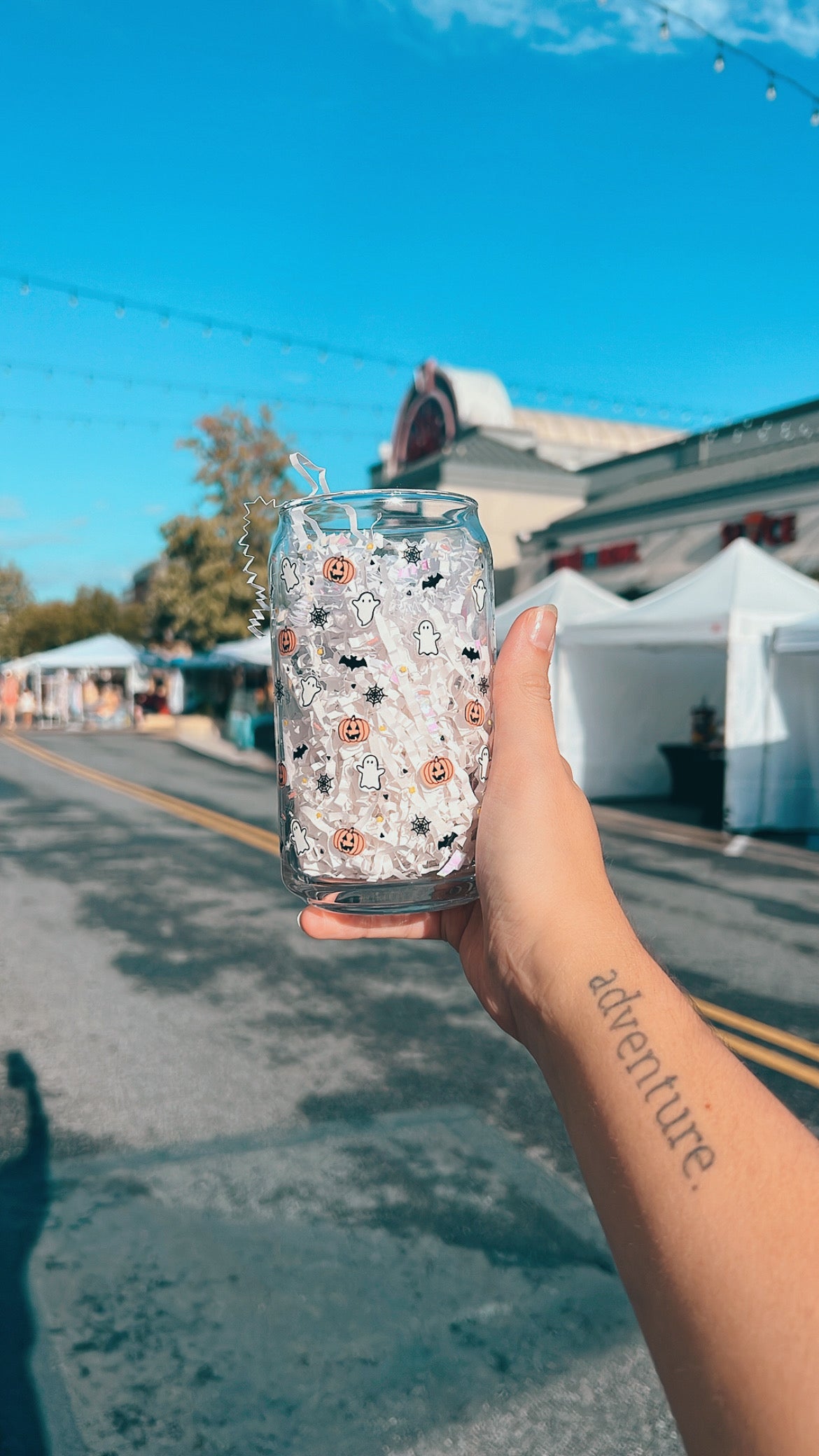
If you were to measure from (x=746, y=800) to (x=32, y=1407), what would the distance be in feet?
34.8

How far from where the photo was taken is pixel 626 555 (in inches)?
777

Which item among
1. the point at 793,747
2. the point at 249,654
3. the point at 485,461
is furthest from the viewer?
the point at 485,461

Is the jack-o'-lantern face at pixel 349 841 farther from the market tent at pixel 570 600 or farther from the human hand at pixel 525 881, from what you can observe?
the market tent at pixel 570 600

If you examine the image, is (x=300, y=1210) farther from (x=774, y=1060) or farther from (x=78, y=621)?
(x=78, y=621)

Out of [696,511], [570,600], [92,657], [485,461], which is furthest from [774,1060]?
[92,657]

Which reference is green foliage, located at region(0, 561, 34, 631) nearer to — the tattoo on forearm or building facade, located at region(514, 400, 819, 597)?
building facade, located at region(514, 400, 819, 597)

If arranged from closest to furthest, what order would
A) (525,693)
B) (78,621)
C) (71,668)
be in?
1. (525,693)
2. (71,668)
3. (78,621)

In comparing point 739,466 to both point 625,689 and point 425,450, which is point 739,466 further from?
point 425,450

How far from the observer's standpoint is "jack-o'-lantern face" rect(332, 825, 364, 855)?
1335 mm

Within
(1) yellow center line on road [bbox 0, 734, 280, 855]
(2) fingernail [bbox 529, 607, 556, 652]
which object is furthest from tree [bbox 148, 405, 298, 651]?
(2) fingernail [bbox 529, 607, 556, 652]

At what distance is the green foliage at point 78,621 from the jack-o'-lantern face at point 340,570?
5597 centimetres

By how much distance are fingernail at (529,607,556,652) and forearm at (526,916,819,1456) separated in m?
0.48

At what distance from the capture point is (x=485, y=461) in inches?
1030

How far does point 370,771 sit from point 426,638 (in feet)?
0.63
